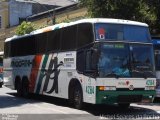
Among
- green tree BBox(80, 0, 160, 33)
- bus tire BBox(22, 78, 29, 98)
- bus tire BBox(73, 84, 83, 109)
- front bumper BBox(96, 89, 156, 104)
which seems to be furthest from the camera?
green tree BBox(80, 0, 160, 33)

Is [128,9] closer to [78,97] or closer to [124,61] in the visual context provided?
[78,97]

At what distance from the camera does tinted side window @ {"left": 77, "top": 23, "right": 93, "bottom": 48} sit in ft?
54.9

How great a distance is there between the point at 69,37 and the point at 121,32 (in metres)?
2.67

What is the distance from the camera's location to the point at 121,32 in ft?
55.1

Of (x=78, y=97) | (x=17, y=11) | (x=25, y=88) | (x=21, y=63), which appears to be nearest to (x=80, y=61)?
(x=78, y=97)

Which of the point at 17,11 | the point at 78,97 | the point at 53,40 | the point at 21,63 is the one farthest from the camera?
the point at 17,11

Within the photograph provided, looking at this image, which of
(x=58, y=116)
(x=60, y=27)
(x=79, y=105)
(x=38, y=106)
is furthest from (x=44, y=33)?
(x=58, y=116)

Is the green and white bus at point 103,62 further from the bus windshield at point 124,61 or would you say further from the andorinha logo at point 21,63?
the andorinha logo at point 21,63

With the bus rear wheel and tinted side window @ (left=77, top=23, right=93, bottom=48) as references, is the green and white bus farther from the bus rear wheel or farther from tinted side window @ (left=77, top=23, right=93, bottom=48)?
the bus rear wheel

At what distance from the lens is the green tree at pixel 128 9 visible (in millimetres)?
27672

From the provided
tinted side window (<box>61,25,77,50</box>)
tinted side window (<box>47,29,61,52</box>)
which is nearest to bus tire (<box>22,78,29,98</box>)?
tinted side window (<box>47,29,61,52</box>)

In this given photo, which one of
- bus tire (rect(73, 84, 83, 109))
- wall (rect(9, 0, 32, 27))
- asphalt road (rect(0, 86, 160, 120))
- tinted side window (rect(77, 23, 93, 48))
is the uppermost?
wall (rect(9, 0, 32, 27))

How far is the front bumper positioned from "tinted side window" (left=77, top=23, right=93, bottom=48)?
1980 mm

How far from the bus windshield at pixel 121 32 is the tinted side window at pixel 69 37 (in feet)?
6.01
